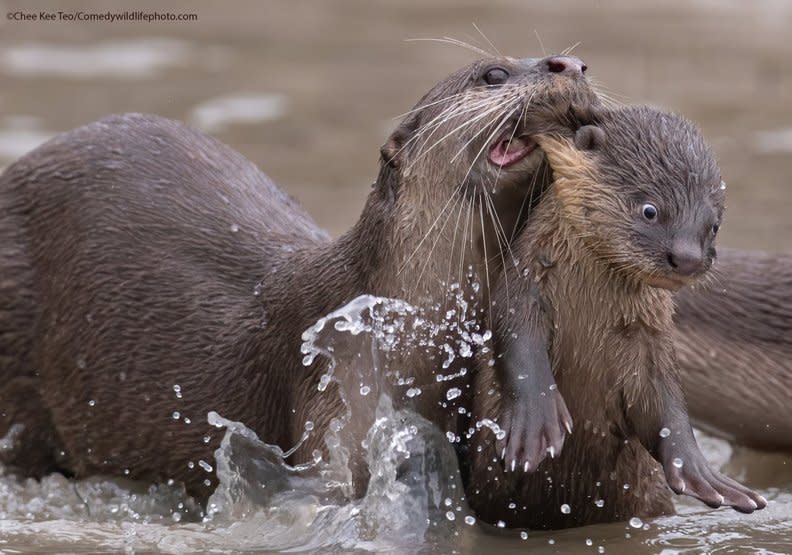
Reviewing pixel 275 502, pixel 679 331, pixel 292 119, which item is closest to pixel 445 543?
pixel 275 502

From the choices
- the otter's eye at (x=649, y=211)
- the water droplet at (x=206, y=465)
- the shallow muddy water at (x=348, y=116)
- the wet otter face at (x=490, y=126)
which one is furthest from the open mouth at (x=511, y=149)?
the water droplet at (x=206, y=465)

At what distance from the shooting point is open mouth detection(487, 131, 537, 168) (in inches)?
154

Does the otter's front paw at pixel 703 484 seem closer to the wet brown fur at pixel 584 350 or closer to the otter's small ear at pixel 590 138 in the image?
the wet brown fur at pixel 584 350

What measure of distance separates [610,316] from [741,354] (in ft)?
4.66

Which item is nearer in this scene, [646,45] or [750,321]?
[750,321]

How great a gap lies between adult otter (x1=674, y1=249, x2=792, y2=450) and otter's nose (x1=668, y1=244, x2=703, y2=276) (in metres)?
1.60

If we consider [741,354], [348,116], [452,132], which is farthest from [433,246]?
[348,116]

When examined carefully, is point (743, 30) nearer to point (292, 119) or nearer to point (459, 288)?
point (292, 119)

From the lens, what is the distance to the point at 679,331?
5219 mm

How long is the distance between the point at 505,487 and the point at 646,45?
6023 mm

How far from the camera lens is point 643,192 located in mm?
3709

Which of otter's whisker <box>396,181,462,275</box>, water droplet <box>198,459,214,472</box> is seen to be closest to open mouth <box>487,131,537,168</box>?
otter's whisker <box>396,181,462,275</box>

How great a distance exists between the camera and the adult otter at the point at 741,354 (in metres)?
5.20

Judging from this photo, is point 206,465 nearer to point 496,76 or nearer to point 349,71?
point 496,76
